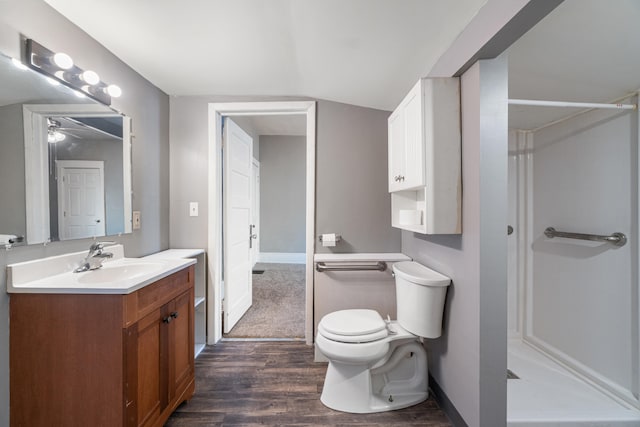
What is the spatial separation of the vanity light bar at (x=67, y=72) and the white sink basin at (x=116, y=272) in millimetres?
960

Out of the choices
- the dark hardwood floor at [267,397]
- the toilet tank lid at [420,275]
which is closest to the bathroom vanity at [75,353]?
the dark hardwood floor at [267,397]

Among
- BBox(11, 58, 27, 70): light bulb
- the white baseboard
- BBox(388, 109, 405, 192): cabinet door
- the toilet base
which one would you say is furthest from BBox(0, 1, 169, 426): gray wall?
the white baseboard

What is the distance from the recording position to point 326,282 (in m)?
2.01

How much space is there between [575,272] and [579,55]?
1.43 meters

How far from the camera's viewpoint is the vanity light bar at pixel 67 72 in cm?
116

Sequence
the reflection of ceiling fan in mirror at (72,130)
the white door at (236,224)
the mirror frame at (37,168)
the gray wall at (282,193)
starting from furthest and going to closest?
1. the gray wall at (282,193)
2. the white door at (236,224)
3. the reflection of ceiling fan in mirror at (72,130)
4. the mirror frame at (37,168)

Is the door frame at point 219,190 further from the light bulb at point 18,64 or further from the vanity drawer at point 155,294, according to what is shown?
the light bulb at point 18,64

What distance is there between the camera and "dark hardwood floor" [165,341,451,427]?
57.0 inches

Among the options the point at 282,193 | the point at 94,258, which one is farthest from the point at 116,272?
the point at 282,193

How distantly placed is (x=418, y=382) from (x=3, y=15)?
9.01 feet

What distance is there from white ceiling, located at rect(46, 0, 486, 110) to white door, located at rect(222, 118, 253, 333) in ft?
1.97

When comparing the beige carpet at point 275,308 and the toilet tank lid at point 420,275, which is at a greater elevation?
the toilet tank lid at point 420,275

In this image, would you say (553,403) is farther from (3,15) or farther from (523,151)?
(3,15)

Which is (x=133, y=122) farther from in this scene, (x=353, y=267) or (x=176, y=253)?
(x=353, y=267)
